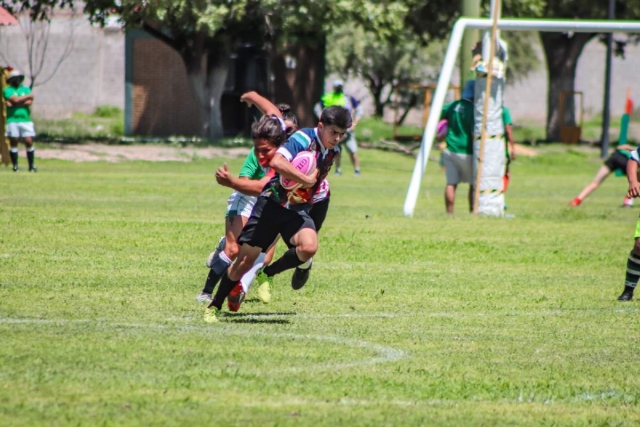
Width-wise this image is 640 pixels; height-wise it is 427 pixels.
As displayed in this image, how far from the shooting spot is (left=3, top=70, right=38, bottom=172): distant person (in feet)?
77.2

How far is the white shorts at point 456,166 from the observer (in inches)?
720

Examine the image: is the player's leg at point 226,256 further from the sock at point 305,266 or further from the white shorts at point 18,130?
the white shorts at point 18,130

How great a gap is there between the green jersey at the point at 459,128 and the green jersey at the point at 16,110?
9.54 m

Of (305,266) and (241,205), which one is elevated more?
(241,205)

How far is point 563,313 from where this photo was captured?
977 cm

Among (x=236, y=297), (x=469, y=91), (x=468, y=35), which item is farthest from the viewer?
(x=468, y=35)

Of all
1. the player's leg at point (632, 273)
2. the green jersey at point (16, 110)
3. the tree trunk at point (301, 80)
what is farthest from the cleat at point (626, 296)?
the tree trunk at point (301, 80)

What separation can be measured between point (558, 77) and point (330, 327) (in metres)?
39.6

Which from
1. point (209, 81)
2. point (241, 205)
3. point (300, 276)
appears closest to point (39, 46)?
point (209, 81)

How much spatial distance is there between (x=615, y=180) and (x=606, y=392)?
2687 centimetres

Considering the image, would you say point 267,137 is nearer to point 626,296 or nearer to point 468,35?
point 626,296

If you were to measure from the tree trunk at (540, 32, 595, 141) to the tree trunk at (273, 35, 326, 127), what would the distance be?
9.35 meters

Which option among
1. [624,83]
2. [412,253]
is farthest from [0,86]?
[624,83]

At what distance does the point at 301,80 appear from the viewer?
4203 centimetres
